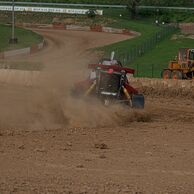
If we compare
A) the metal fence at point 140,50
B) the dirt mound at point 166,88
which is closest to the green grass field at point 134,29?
the metal fence at point 140,50

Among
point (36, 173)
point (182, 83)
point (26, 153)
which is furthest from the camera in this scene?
point (182, 83)

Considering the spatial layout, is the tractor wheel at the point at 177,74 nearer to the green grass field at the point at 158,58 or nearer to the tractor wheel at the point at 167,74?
the tractor wheel at the point at 167,74

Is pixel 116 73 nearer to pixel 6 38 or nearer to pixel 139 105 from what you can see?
pixel 139 105

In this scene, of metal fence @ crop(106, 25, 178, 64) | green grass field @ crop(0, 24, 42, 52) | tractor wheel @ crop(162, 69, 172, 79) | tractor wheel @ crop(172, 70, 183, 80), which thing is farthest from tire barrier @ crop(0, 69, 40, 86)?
green grass field @ crop(0, 24, 42, 52)

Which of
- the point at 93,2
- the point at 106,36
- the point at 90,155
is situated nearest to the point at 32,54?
the point at 106,36

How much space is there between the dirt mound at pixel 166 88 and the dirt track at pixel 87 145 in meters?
3.68

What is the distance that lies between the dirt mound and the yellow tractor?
15.4 feet

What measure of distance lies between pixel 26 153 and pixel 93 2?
103208 mm

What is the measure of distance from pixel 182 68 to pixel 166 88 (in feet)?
21.9

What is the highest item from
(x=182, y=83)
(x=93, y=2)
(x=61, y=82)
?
(x=61, y=82)

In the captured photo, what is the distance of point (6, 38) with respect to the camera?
65125mm

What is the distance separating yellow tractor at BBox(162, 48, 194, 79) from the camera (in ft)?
114

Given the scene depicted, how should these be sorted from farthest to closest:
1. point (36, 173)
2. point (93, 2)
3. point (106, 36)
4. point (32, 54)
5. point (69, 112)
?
point (93, 2), point (106, 36), point (32, 54), point (69, 112), point (36, 173)

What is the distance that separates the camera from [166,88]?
29109 millimetres
